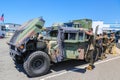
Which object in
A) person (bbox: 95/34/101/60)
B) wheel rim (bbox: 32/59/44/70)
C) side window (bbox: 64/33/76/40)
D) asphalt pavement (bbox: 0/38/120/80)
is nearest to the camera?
asphalt pavement (bbox: 0/38/120/80)

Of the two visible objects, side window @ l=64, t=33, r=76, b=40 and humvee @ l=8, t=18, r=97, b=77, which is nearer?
humvee @ l=8, t=18, r=97, b=77

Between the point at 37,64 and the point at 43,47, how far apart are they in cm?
77

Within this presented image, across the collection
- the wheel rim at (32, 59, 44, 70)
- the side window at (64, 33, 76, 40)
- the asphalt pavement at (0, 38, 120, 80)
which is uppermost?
the side window at (64, 33, 76, 40)

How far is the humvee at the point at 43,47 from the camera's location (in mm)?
8148

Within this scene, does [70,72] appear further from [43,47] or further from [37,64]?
[43,47]

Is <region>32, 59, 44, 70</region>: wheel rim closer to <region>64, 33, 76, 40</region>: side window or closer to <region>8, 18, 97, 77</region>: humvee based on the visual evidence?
<region>8, 18, 97, 77</region>: humvee

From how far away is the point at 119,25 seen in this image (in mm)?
45594

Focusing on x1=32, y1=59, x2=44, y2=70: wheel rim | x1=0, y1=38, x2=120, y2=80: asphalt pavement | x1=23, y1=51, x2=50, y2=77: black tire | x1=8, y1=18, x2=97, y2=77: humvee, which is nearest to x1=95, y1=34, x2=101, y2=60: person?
x1=0, y1=38, x2=120, y2=80: asphalt pavement

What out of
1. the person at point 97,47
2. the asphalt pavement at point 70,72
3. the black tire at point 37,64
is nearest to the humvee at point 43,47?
the black tire at point 37,64

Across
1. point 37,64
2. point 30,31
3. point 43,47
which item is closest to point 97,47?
point 43,47

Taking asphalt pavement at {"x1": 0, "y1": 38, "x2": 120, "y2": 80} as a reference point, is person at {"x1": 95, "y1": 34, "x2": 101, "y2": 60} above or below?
above

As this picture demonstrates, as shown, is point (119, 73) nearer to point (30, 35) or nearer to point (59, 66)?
point (59, 66)

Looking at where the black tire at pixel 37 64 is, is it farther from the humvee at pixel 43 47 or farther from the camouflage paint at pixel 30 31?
the camouflage paint at pixel 30 31

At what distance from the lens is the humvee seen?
8.15 m
